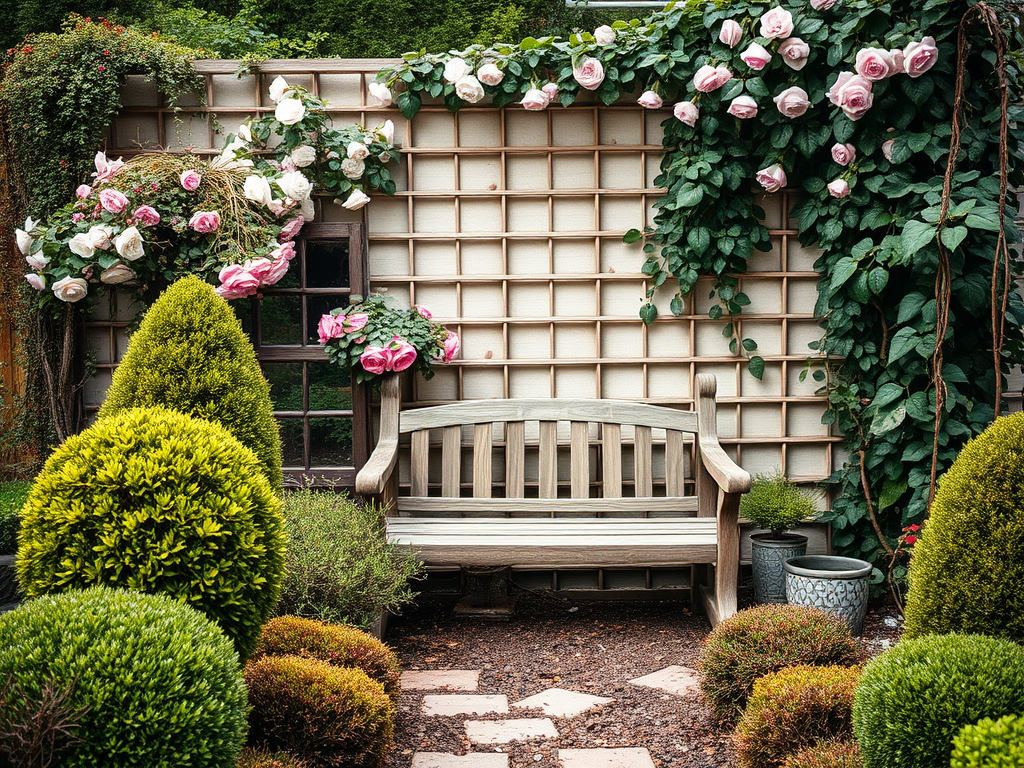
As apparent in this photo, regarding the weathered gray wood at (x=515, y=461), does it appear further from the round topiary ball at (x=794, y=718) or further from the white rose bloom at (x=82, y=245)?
the white rose bloom at (x=82, y=245)

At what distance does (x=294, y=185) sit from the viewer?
345 centimetres

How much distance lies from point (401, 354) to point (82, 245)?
139 cm

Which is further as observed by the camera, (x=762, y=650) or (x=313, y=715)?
(x=762, y=650)

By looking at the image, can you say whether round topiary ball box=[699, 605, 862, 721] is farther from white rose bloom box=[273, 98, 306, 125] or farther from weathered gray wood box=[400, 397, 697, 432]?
white rose bloom box=[273, 98, 306, 125]

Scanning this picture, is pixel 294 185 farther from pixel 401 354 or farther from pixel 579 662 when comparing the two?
pixel 579 662

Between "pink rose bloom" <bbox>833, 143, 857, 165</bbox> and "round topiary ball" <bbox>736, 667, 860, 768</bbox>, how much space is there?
2279 mm

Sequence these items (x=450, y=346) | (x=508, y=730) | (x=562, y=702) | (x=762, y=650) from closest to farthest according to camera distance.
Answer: (x=762, y=650) → (x=508, y=730) → (x=562, y=702) → (x=450, y=346)

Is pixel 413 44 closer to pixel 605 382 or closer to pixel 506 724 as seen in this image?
pixel 605 382

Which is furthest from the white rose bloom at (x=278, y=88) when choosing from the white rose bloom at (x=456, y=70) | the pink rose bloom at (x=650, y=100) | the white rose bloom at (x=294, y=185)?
the pink rose bloom at (x=650, y=100)

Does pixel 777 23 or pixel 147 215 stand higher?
pixel 777 23

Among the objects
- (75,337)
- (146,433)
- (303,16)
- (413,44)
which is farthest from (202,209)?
(303,16)

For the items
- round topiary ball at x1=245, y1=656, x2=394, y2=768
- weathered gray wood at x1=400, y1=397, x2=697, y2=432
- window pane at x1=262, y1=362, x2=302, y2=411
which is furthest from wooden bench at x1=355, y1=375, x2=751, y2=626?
round topiary ball at x1=245, y1=656, x2=394, y2=768

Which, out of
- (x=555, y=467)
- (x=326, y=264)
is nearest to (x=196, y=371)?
(x=326, y=264)

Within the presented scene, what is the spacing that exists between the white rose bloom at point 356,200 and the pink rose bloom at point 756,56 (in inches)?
68.6
